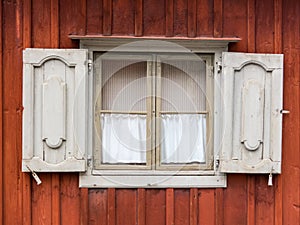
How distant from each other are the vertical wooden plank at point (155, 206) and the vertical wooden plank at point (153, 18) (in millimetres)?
1197

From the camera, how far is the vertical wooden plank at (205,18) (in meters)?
3.57

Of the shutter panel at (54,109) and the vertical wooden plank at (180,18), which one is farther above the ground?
the vertical wooden plank at (180,18)

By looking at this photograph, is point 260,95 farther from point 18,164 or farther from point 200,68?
point 18,164

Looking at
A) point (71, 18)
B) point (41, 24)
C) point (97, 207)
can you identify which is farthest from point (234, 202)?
point (41, 24)

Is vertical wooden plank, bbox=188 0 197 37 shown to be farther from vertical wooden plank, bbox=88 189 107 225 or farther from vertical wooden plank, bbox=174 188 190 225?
vertical wooden plank, bbox=88 189 107 225

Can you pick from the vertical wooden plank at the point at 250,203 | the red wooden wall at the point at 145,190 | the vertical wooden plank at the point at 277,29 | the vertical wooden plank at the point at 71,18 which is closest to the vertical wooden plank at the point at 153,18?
the red wooden wall at the point at 145,190

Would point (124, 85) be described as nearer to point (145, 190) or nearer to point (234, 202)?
point (145, 190)

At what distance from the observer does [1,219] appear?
3.51m

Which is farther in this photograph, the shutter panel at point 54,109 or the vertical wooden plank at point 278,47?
the vertical wooden plank at point 278,47

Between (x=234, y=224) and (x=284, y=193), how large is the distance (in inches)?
17.8

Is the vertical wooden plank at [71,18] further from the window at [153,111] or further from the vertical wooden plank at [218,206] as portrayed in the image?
the vertical wooden plank at [218,206]

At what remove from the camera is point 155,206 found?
11.7 feet

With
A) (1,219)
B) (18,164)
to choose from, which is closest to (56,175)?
(18,164)

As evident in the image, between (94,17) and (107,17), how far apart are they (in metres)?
0.10
